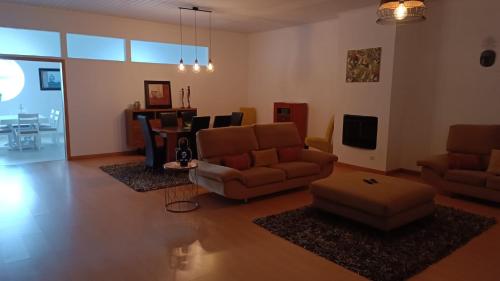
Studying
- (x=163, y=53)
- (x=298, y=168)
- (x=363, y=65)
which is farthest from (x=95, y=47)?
(x=363, y=65)

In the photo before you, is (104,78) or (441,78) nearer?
(441,78)

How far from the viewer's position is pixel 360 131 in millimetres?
6402

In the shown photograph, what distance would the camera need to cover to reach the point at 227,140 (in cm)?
483

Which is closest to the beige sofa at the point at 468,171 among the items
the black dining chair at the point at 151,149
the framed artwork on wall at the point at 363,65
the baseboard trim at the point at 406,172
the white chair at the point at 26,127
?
the baseboard trim at the point at 406,172

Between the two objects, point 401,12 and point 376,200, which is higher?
point 401,12

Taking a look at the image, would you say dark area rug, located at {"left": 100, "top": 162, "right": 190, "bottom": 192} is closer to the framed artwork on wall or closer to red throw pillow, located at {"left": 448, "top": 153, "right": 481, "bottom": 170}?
the framed artwork on wall

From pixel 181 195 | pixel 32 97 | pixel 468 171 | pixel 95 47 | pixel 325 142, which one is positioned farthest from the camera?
pixel 32 97

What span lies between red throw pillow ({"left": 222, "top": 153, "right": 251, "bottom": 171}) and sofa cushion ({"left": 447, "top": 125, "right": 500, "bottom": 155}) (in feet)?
10.1

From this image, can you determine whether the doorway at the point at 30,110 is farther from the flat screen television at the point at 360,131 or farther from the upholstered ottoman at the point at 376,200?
the upholstered ottoman at the point at 376,200

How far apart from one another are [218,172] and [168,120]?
3.06 meters

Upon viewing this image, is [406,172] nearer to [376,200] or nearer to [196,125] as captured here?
[376,200]

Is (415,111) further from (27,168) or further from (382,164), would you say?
(27,168)

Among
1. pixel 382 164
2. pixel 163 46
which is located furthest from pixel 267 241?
pixel 163 46

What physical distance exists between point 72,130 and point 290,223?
5308 mm
